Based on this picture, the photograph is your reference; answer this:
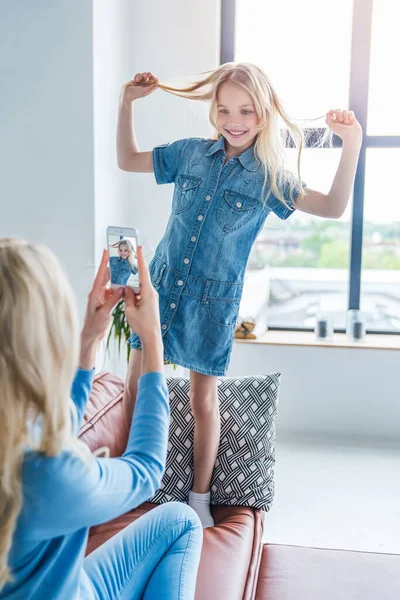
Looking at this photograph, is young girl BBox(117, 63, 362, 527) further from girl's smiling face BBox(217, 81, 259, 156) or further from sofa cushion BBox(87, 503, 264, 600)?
sofa cushion BBox(87, 503, 264, 600)

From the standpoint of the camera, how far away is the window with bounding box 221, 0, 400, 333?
3.33 m

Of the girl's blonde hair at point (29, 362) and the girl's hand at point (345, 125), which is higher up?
the girl's hand at point (345, 125)

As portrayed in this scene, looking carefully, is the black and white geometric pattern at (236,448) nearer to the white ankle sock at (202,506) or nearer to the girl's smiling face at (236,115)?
the white ankle sock at (202,506)

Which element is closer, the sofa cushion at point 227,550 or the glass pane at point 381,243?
the sofa cushion at point 227,550

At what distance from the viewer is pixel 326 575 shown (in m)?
1.53

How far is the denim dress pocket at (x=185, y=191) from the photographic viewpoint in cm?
195

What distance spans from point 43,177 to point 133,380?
4.59 ft

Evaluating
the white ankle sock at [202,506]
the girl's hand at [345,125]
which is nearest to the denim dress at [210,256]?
the girl's hand at [345,125]

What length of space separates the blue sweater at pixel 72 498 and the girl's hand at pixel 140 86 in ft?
3.66

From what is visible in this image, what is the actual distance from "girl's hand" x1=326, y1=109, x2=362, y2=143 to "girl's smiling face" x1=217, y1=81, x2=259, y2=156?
0.71 ft

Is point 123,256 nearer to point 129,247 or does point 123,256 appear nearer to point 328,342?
point 129,247

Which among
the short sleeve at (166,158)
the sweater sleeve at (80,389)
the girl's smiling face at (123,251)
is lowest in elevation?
the sweater sleeve at (80,389)

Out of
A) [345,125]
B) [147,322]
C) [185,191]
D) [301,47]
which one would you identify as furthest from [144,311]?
[301,47]

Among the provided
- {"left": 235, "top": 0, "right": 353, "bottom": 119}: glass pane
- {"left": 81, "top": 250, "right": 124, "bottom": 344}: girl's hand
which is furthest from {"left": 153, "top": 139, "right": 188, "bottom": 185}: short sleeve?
{"left": 235, "top": 0, "right": 353, "bottom": 119}: glass pane
